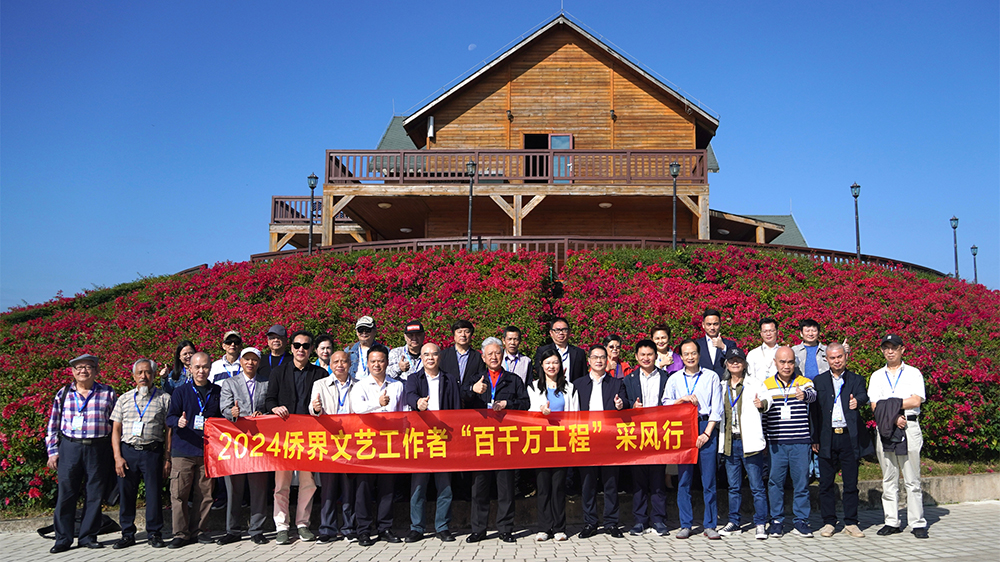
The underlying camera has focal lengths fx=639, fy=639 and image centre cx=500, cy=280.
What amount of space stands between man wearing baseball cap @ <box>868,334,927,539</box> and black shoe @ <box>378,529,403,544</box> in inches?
195

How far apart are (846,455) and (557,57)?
63.1ft

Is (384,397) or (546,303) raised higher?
(546,303)

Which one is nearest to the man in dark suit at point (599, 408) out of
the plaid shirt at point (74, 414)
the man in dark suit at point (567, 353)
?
the man in dark suit at point (567, 353)

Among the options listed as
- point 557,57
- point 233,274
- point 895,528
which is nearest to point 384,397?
point 895,528

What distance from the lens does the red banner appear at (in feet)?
21.9

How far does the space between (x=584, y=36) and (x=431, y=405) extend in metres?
19.3

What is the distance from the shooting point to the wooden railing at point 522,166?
Answer: 20.3 meters

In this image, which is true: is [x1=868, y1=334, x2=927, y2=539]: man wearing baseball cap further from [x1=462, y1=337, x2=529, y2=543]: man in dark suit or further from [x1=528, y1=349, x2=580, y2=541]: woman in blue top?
[x1=462, y1=337, x2=529, y2=543]: man in dark suit

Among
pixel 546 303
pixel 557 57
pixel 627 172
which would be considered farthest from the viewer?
pixel 557 57

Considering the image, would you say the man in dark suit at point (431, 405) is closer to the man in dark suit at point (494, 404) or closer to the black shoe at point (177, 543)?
the man in dark suit at point (494, 404)

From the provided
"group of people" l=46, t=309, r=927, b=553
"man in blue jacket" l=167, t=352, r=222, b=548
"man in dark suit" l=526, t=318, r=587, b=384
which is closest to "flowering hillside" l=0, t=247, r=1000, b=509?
"group of people" l=46, t=309, r=927, b=553

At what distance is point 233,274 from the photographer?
14.8m

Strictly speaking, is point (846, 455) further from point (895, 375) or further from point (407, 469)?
point (407, 469)

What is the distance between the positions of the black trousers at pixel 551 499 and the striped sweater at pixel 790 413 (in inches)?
88.0
